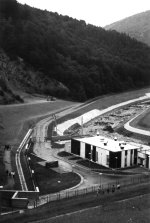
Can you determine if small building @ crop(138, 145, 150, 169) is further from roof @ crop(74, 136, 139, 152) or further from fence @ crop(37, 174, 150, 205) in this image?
fence @ crop(37, 174, 150, 205)

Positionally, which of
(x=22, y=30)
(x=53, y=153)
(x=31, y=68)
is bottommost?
(x=53, y=153)

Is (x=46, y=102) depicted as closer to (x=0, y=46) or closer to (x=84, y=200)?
(x=0, y=46)

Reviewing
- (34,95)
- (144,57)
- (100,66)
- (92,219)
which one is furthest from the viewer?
(144,57)

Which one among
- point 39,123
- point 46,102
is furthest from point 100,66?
point 39,123

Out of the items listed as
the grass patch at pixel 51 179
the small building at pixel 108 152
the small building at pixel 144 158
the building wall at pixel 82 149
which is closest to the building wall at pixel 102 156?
the small building at pixel 108 152

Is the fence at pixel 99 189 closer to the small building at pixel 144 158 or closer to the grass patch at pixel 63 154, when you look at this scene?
the small building at pixel 144 158

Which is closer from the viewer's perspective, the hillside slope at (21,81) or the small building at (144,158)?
the small building at (144,158)
